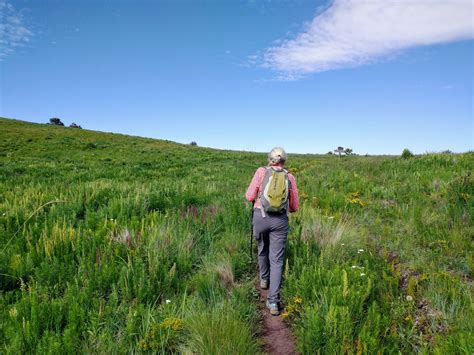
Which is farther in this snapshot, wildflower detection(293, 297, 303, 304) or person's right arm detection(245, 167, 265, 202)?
person's right arm detection(245, 167, 265, 202)

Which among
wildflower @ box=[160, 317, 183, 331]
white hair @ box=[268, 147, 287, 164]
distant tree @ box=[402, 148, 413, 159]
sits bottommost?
wildflower @ box=[160, 317, 183, 331]

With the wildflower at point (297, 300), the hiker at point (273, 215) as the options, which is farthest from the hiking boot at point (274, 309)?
the wildflower at point (297, 300)

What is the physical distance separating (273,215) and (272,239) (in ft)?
1.14

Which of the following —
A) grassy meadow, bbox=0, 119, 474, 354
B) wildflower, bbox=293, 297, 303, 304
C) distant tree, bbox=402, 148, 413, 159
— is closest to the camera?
grassy meadow, bbox=0, 119, 474, 354

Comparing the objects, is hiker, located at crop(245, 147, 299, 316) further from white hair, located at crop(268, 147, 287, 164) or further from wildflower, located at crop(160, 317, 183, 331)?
wildflower, located at crop(160, 317, 183, 331)

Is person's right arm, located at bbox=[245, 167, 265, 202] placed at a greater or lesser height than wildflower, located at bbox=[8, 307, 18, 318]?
greater

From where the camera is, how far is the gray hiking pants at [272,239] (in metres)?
4.32

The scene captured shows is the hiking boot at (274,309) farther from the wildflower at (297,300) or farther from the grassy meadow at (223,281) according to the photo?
Result: the wildflower at (297,300)

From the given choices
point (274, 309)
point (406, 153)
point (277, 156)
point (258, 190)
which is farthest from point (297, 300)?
point (406, 153)

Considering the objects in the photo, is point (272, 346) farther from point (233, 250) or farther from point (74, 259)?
point (74, 259)

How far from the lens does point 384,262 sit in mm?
4629

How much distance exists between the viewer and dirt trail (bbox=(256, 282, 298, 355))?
3.39m

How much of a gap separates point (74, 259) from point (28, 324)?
1.78m

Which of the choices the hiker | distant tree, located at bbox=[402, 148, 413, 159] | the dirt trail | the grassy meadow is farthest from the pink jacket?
distant tree, located at bbox=[402, 148, 413, 159]
